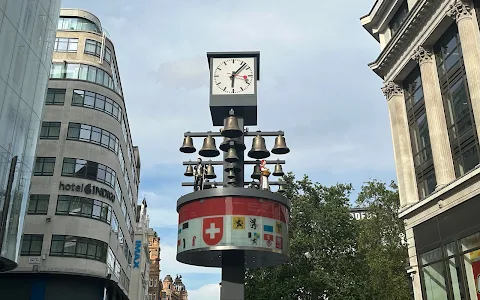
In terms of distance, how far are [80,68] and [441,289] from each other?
37.3 m

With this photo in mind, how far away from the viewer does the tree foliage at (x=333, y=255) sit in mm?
40750

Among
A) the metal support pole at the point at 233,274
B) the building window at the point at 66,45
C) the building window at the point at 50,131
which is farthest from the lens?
the building window at the point at 66,45

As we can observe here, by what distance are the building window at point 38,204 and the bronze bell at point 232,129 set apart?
28251 millimetres

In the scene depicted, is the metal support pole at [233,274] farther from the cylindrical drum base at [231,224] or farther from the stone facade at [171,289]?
the stone facade at [171,289]

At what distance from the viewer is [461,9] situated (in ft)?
92.0

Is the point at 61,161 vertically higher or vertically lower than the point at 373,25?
lower

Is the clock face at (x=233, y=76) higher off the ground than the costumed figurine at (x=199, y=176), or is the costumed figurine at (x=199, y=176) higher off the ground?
the clock face at (x=233, y=76)

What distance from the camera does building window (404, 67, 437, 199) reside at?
105ft

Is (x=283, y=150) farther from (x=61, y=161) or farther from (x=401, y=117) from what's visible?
(x=61, y=161)

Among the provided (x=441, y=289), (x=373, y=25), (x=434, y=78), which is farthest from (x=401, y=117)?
(x=441, y=289)

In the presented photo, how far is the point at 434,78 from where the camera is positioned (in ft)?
103

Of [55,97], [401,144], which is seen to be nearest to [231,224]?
[401,144]

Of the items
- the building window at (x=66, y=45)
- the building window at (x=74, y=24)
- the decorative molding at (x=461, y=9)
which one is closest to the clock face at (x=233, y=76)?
the decorative molding at (x=461, y=9)

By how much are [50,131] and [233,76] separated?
95.4 feet
